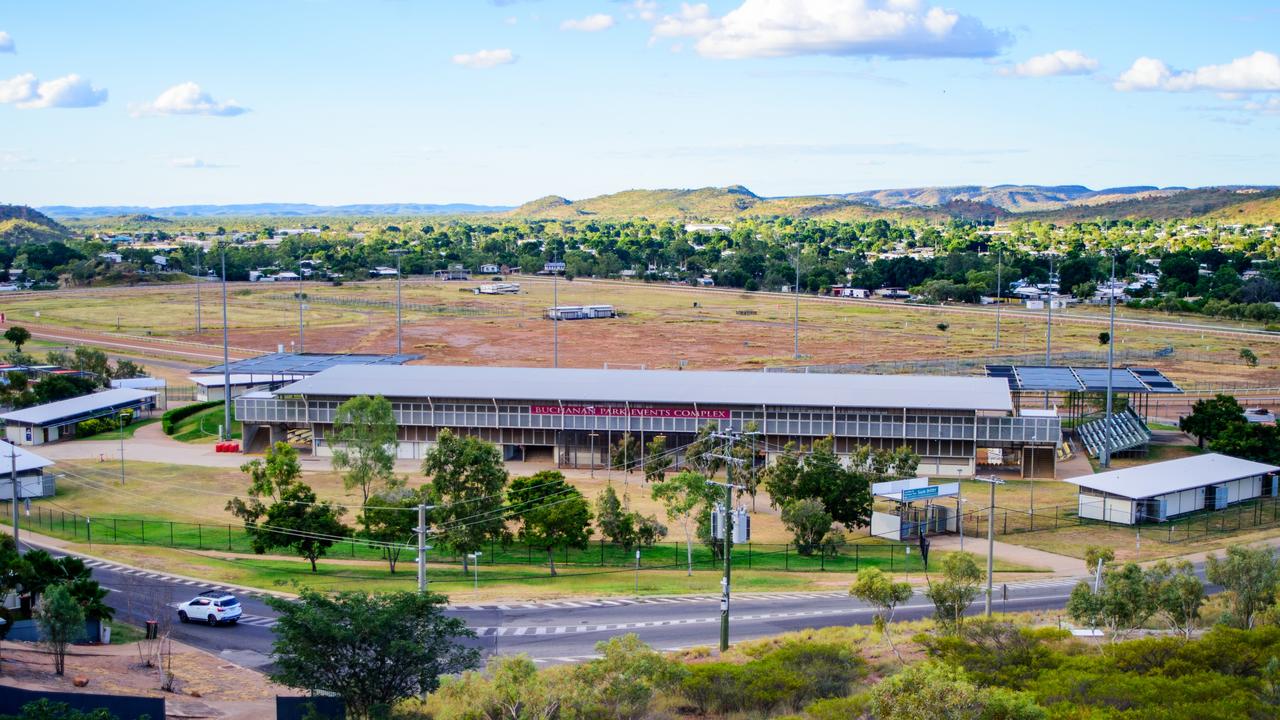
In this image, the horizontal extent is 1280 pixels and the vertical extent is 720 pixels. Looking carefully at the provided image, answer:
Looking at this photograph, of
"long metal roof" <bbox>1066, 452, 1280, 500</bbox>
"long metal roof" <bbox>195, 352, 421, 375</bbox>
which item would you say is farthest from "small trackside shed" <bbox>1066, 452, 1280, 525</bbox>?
"long metal roof" <bbox>195, 352, 421, 375</bbox>

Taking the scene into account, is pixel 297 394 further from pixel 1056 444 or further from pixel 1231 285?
pixel 1231 285

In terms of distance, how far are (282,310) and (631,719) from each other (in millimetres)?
151418

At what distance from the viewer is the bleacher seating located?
3194 inches

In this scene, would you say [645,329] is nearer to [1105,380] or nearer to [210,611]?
[1105,380]

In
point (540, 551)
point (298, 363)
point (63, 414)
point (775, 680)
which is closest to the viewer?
point (775, 680)

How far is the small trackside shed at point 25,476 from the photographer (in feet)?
221

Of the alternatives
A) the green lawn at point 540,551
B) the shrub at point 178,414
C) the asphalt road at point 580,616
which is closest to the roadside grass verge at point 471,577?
the green lawn at point 540,551

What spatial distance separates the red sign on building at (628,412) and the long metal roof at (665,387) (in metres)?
0.52

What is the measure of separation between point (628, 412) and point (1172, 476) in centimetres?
3183

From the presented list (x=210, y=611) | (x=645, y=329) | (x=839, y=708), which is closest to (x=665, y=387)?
(x=210, y=611)

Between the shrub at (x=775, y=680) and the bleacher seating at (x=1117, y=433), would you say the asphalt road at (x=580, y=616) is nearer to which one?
the shrub at (x=775, y=680)

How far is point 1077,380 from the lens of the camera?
281 feet

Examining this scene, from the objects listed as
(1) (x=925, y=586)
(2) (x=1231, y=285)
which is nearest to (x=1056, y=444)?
(1) (x=925, y=586)

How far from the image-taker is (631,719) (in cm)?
3184
